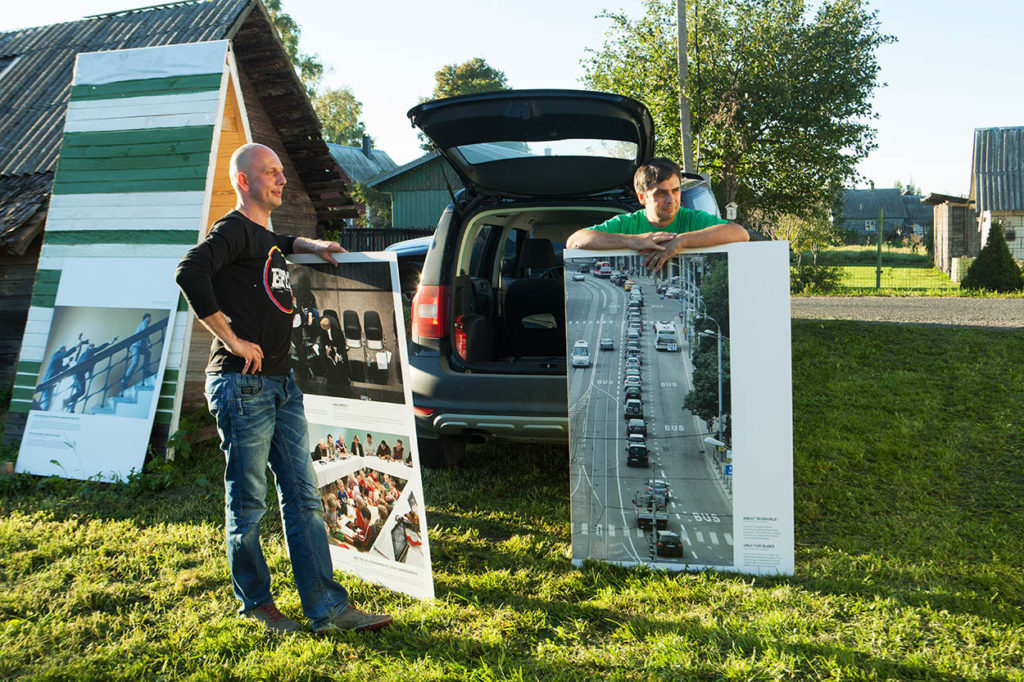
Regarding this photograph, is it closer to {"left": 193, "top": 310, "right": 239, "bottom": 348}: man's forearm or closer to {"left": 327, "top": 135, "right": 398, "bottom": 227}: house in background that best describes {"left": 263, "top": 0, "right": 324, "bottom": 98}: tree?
{"left": 327, "top": 135, "right": 398, "bottom": 227}: house in background

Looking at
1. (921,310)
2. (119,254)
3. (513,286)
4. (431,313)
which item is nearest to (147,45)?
(119,254)

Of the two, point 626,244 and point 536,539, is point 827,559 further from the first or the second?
point 626,244

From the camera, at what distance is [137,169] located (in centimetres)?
572

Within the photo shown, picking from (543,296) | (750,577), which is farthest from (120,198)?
(750,577)

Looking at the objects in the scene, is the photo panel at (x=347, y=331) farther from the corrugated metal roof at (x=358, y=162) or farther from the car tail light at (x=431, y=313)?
the corrugated metal roof at (x=358, y=162)

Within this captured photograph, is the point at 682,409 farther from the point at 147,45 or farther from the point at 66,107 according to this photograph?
the point at 147,45

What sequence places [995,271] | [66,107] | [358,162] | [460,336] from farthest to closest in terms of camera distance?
1. [358,162]
2. [995,271]
3. [66,107]
4. [460,336]

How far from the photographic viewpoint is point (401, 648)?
281cm

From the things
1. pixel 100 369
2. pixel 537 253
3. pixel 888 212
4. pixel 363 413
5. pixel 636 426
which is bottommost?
pixel 636 426

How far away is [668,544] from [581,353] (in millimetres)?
963

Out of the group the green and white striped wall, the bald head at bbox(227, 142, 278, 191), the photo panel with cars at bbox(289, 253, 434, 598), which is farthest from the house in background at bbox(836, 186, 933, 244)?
the bald head at bbox(227, 142, 278, 191)

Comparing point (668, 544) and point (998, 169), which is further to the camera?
point (998, 169)

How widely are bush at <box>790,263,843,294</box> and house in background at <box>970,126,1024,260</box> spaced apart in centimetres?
717

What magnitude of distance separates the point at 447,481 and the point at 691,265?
2.32 m
